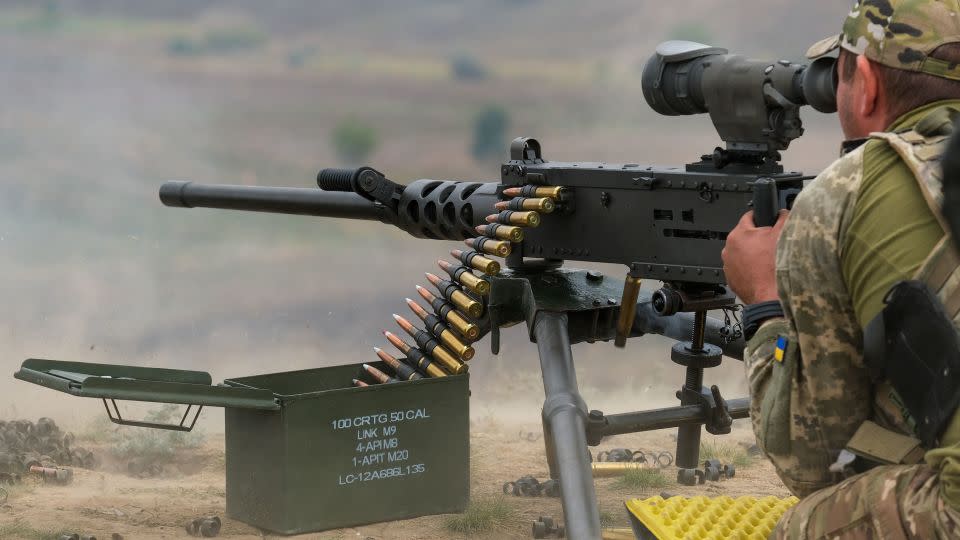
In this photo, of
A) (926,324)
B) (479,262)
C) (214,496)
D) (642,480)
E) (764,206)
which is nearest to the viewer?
(926,324)

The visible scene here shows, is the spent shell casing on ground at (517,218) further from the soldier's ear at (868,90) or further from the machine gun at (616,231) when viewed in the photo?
the soldier's ear at (868,90)

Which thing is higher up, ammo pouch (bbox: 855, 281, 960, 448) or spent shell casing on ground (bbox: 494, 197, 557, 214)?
spent shell casing on ground (bbox: 494, 197, 557, 214)

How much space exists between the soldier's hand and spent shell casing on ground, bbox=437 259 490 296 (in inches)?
99.1

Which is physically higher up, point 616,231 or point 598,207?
point 598,207

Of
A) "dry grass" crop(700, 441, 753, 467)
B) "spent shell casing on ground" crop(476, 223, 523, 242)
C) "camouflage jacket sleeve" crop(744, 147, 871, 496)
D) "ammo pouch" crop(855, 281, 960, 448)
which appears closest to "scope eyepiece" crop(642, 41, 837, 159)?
"spent shell casing on ground" crop(476, 223, 523, 242)

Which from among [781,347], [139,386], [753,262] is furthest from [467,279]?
[781,347]

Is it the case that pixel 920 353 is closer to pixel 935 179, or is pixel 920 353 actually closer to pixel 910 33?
pixel 935 179

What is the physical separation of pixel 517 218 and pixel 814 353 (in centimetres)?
279

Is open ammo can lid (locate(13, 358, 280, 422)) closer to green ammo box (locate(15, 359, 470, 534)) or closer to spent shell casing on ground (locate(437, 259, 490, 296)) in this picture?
green ammo box (locate(15, 359, 470, 534))

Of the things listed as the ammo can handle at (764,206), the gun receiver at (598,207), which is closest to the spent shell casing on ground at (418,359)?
the gun receiver at (598,207)

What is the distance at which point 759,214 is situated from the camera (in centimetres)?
350

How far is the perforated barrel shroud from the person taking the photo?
3887 mm

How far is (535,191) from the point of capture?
18.3 ft

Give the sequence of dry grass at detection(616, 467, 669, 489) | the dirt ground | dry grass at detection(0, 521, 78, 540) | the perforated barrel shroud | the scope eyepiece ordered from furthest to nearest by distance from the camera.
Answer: dry grass at detection(616, 467, 669, 489) < the dirt ground < dry grass at detection(0, 521, 78, 540) < the scope eyepiece < the perforated barrel shroud
